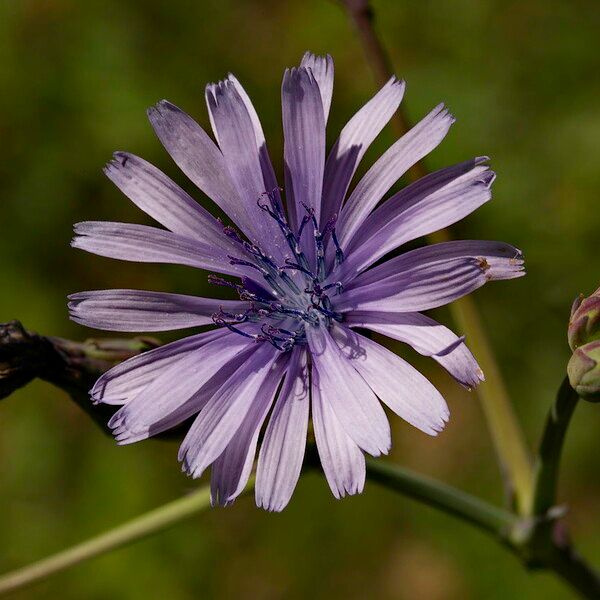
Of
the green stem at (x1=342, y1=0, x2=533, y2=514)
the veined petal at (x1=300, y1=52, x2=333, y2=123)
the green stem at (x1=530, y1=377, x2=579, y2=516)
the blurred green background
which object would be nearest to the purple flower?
the veined petal at (x1=300, y1=52, x2=333, y2=123)

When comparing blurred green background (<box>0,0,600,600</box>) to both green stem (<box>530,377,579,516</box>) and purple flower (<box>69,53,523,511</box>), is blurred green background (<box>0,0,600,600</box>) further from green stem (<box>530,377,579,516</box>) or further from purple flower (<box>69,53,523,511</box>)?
purple flower (<box>69,53,523,511</box>)

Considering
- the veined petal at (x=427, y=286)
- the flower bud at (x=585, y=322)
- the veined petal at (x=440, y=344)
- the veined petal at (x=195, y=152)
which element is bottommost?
the flower bud at (x=585, y=322)

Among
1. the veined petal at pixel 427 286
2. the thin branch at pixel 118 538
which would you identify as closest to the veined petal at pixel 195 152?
the veined petal at pixel 427 286

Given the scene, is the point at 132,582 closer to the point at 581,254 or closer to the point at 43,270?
the point at 43,270

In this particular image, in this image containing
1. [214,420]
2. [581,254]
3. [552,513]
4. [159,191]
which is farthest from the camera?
[581,254]

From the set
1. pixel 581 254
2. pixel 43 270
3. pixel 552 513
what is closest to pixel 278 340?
pixel 552 513

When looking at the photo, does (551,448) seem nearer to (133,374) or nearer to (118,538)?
(133,374)

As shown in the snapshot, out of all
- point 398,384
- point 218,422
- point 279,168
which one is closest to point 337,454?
point 398,384

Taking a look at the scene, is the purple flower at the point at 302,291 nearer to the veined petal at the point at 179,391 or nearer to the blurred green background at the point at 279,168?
the veined petal at the point at 179,391
